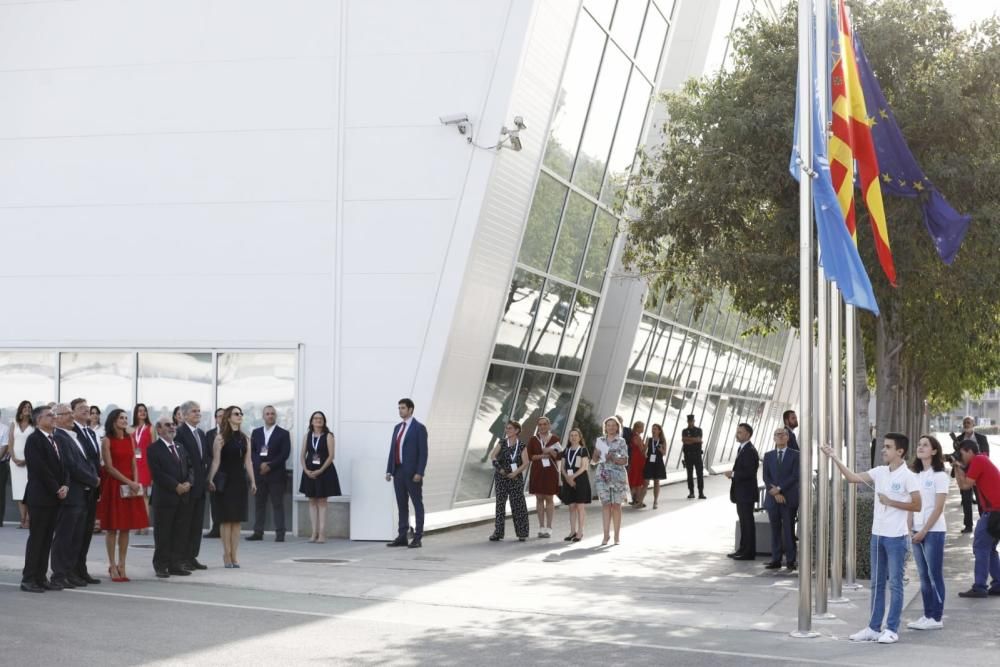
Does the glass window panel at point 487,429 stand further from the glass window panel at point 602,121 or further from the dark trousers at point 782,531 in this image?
the dark trousers at point 782,531

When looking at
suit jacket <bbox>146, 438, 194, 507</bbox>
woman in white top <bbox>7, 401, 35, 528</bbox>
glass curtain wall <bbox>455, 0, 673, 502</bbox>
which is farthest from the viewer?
glass curtain wall <bbox>455, 0, 673, 502</bbox>

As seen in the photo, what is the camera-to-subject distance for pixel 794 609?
1162 cm

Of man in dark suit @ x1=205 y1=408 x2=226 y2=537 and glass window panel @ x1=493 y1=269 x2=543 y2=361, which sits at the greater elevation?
glass window panel @ x1=493 y1=269 x2=543 y2=361

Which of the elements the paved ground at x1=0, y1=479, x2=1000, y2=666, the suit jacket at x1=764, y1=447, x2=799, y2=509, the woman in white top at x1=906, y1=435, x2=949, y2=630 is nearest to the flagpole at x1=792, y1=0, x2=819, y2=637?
the paved ground at x1=0, y1=479, x2=1000, y2=666

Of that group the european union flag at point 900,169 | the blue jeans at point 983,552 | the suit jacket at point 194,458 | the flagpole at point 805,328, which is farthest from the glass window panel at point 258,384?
the blue jeans at point 983,552

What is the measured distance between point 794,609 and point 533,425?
10645mm

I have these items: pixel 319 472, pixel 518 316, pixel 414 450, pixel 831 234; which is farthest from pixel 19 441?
pixel 831 234

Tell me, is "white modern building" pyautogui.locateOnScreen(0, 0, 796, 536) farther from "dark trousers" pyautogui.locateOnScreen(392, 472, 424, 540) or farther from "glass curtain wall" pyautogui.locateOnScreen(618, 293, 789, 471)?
"glass curtain wall" pyautogui.locateOnScreen(618, 293, 789, 471)

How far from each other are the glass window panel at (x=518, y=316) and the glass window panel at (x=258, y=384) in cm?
328

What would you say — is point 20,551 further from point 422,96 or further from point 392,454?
point 422,96

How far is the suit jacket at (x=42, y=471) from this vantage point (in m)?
12.0

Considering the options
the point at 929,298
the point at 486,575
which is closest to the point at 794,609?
the point at 486,575

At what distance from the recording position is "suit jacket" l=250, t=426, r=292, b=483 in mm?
16922

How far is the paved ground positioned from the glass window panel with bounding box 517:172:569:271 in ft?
16.8
